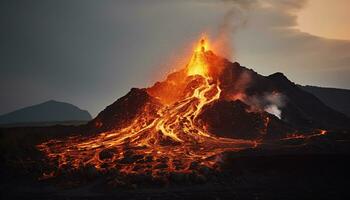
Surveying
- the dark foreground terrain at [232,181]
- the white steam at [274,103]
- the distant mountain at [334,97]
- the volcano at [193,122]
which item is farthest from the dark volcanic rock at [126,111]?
the distant mountain at [334,97]

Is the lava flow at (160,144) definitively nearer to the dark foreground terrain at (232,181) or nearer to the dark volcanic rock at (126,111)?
the dark volcanic rock at (126,111)

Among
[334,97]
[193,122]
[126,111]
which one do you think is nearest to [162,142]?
[193,122]

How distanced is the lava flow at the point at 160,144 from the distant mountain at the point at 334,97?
280 ft

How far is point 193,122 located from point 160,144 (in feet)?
42.8

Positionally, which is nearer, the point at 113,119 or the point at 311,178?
the point at 311,178

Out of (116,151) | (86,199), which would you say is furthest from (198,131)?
(86,199)

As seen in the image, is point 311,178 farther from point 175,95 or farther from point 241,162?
point 175,95

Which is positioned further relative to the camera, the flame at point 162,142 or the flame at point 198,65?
the flame at point 198,65

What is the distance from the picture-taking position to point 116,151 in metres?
67.1

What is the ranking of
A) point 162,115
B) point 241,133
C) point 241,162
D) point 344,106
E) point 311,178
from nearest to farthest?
point 311,178 < point 241,162 < point 241,133 < point 162,115 < point 344,106

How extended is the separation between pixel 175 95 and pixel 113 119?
1838 cm

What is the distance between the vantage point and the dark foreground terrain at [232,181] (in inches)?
1725

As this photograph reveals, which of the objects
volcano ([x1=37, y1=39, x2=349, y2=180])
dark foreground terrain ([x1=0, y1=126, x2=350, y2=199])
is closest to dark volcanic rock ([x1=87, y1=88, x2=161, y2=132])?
volcano ([x1=37, y1=39, x2=349, y2=180])

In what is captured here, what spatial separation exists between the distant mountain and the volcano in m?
67.0
